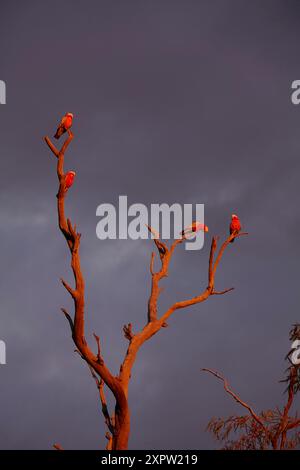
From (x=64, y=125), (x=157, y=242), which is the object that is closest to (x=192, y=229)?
(x=157, y=242)

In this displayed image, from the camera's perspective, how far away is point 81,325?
980 cm

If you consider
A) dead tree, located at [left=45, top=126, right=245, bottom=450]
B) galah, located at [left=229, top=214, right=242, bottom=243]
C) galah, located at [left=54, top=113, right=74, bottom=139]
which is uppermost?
galah, located at [left=54, top=113, right=74, bottom=139]

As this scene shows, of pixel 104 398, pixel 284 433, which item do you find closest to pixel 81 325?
pixel 104 398

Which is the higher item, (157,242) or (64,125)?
(64,125)

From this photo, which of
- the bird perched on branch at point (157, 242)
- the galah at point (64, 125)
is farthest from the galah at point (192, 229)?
the galah at point (64, 125)

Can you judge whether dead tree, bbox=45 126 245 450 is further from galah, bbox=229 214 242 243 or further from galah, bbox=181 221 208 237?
galah, bbox=229 214 242 243

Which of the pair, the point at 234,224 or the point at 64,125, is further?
the point at 234,224

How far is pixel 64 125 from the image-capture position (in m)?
12.7

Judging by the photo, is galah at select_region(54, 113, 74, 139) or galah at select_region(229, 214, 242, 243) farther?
galah at select_region(229, 214, 242, 243)

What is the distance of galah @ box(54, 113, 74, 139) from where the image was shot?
12.5 meters

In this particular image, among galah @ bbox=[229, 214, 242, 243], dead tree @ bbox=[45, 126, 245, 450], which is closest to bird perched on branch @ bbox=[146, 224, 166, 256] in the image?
dead tree @ bbox=[45, 126, 245, 450]

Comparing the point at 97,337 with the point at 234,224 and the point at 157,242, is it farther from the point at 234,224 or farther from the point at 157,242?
the point at 234,224

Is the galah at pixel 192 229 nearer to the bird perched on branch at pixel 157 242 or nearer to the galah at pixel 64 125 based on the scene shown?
the bird perched on branch at pixel 157 242
